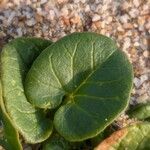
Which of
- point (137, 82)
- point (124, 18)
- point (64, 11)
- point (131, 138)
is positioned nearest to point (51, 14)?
point (64, 11)

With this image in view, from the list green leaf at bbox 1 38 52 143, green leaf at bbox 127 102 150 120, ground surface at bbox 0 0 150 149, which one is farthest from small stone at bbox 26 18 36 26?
green leaf at bbox 127 102 150 120

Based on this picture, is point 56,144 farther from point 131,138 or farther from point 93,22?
point 93,22

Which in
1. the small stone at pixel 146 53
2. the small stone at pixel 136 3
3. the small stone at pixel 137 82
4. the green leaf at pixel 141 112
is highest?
the small stone at pixel 136 3

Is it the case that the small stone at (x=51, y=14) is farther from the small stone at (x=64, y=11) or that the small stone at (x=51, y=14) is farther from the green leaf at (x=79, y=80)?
the green leaf at (x=79, y=80)

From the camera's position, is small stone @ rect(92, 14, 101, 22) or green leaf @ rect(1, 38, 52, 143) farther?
small stone @ rect(92, 14, 101, 22)

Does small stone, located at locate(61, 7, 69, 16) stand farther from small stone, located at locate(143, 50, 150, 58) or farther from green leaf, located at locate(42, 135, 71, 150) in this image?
green leaf, located at locate(42, 135, 71, 150)

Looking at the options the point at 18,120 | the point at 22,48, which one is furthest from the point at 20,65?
the point at 18,120

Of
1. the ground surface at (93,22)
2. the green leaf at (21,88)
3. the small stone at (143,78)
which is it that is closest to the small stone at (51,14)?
the ground surface at (93,22)
